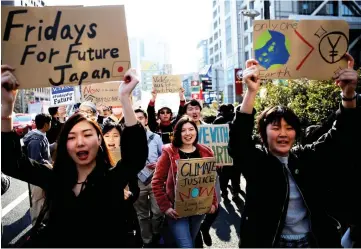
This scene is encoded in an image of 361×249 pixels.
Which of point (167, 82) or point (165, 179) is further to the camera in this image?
point (167, 82)

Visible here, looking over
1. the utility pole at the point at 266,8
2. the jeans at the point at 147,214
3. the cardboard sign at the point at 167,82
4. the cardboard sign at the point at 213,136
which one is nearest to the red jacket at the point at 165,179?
the jeans at the point at 147,214

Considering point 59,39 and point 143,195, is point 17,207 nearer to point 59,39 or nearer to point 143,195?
point 143,195

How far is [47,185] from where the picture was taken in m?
2.15

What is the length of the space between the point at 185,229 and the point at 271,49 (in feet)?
6.19

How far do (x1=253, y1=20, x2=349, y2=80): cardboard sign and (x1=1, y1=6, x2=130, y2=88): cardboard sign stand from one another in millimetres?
1089

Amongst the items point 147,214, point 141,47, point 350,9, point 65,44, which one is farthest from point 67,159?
point 141,47

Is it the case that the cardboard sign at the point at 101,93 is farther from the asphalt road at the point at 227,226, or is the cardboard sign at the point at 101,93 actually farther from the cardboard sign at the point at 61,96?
the asphalt road at the point at 227,226

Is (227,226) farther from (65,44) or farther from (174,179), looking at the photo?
(65,44)

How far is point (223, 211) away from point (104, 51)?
4.10m

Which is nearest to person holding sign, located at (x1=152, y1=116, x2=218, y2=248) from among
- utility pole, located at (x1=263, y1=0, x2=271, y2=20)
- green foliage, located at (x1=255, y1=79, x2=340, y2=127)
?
green foliage, located at (x1=255, y1=79, x2=340, y2=127)

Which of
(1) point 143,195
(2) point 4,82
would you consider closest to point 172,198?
(1) point 143,195

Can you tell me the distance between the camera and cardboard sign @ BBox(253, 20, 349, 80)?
2.90m

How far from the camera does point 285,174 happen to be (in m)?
2.30

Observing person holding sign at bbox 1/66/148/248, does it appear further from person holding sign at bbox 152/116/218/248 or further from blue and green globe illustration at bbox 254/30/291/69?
person holding sign at bbox 152/116/218/248
